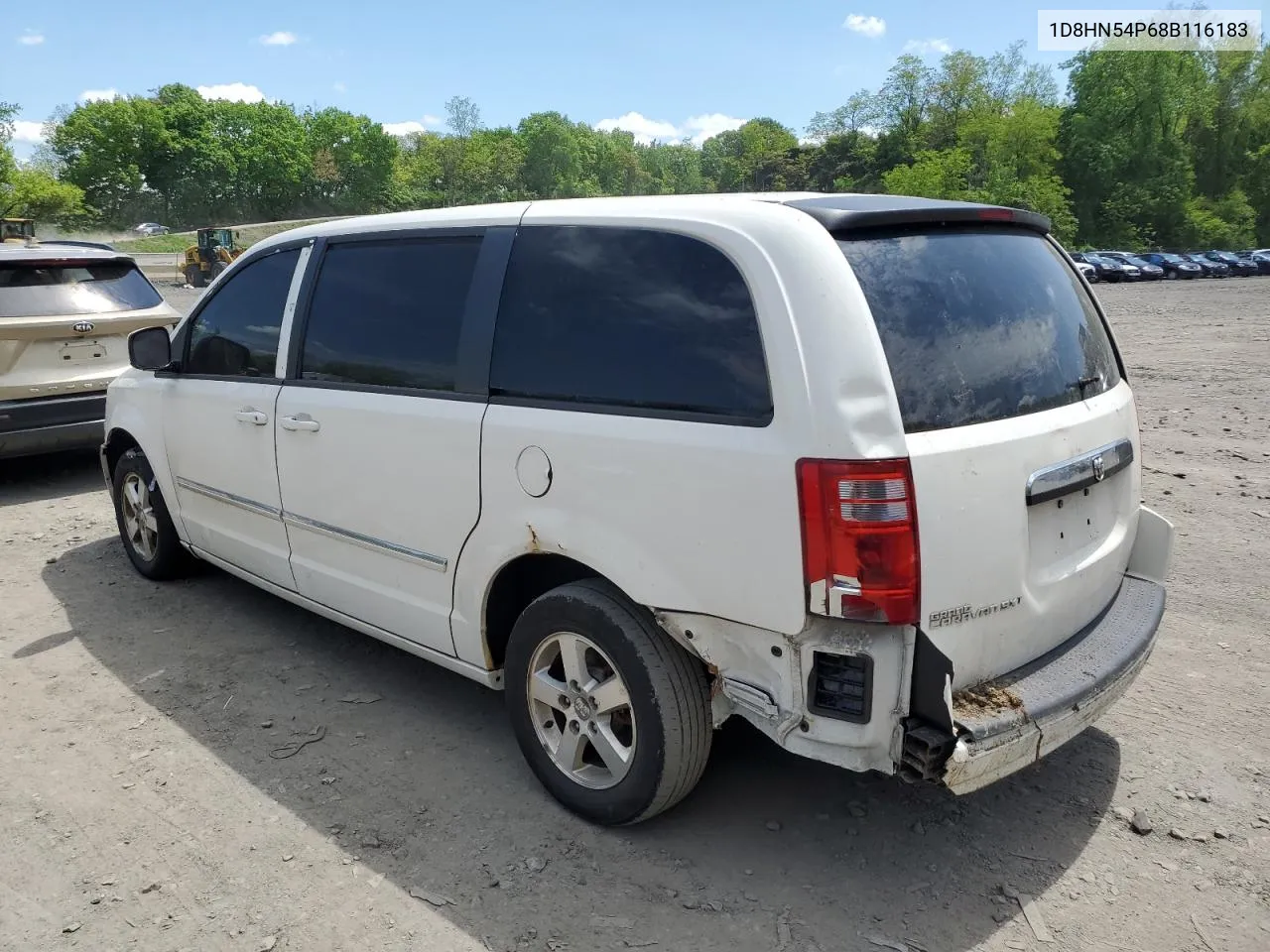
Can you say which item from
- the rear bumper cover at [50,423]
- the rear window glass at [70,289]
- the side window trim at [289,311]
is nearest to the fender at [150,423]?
the side window trim at [289,311]

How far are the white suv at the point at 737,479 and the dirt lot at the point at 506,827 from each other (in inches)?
12.5

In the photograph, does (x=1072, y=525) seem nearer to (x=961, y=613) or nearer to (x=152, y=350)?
(x=961, y=613)

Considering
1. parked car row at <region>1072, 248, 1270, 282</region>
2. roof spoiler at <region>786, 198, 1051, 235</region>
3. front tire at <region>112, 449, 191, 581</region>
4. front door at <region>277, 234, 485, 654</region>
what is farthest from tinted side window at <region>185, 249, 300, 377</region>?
parked car row at <region>1072, 248, 1270, 282</region>

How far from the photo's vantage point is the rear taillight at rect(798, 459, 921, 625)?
7.73 ft

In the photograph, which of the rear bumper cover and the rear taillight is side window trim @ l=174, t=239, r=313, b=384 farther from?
the rear taillight

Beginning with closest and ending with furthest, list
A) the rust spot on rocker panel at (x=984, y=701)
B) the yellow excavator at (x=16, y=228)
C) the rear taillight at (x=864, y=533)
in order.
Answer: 1. the rear taillight at (x=864, y=533)
2. the rust spot on rocker panel at (x=984, y=701)
3. the yellow excavator at (x=16, y=228)

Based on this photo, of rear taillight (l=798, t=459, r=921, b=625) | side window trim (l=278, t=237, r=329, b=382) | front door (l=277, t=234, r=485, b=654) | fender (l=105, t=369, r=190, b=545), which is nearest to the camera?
rear taillight (l=798, t=459, r=921, b=625)

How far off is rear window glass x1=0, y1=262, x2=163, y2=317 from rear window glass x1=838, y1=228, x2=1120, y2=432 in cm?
664

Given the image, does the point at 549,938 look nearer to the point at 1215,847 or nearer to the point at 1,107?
the point at 1215,847

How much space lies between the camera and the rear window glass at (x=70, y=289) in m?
6.91

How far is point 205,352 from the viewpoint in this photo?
4.61 m

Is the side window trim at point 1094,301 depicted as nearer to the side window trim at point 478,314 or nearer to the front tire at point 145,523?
the side window trim at point 478,314

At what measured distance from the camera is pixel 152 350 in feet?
15.7

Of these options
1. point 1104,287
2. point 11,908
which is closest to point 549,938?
point 11,908
